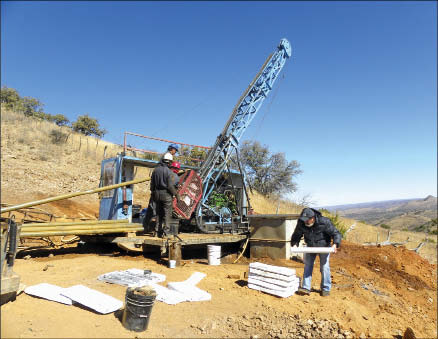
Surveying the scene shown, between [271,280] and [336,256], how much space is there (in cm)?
628

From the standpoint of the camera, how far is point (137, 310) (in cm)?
357

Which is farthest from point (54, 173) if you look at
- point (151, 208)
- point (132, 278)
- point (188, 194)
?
point (132, 278)

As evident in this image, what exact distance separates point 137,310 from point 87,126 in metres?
34.9

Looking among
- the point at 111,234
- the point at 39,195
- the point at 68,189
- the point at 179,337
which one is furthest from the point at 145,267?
the point at 68,189

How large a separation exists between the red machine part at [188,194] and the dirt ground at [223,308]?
1.38 metres

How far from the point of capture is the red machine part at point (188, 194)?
8.88 meters

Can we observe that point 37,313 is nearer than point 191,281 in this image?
Yes

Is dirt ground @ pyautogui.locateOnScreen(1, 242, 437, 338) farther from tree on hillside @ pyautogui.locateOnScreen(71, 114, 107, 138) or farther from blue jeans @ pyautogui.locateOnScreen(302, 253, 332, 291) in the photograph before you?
tree on hillside @ pyautogui.locateOnScreen(71, 114, 107, 138)

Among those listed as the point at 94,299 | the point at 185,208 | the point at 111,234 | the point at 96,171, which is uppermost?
the point at 96,171

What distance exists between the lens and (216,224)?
10727mm

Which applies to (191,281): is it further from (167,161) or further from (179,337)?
(167,161)

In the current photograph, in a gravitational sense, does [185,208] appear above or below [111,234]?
above

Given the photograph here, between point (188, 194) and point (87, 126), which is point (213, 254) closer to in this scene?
point (188, 194)

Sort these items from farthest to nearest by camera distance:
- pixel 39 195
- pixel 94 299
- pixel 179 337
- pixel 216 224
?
pixel 39 195 → pixel 216 224 → pixel 94 299 → pixel 179 337
